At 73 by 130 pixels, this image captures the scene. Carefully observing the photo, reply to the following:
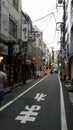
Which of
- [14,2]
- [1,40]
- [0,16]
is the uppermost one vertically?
[14,2]

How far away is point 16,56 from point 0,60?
8.41 metres

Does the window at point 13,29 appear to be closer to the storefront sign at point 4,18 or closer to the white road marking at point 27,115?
the storefront sign at point 4,18

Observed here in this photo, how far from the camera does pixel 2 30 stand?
101ft

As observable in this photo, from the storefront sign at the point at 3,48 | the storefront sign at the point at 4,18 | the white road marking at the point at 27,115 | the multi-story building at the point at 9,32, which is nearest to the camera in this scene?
the white road marking at the point at 27,115

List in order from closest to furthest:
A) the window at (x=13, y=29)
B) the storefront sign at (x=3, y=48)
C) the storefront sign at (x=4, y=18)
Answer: the storefront sign at (x=3, y=48)
the storefront sign at (x=4, y=18)
the window at (x=13, y=29)

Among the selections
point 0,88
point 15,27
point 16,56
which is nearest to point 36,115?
point 0,88

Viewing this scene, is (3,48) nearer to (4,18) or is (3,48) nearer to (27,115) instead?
(4,18)

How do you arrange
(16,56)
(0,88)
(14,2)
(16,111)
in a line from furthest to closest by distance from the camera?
(14,2) → (16,56) → (16,111) → (0,88)

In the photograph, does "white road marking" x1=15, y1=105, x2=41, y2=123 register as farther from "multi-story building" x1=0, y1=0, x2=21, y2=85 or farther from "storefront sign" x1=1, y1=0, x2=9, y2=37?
"storefront sign" x1=1, y1=0, x2=9, y2=37

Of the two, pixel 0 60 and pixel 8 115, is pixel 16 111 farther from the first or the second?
pixel 0 60

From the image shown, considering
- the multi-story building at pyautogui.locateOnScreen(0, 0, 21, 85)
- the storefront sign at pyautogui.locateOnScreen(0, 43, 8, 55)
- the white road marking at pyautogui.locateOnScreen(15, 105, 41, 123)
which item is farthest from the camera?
the multi-story building at pyautogui.locateOnScreen(0, 0, 21, 85)

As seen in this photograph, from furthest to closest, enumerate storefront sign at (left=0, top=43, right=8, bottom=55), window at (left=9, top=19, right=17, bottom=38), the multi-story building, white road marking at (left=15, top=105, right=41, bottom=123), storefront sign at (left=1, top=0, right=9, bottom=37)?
window at (left=9, top=19, right=17, bottom=38)
the multi-story building
storefront sign at (left=1, top=0, right=9, bottom=37)
storefront sign at (left=0, top=43, right=8, bottom=55)
white road marking at (left=15, top=105, right=41, bottom=123)

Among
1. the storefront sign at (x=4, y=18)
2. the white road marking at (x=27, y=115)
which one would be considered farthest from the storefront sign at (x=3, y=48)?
the white road marking at (x=27, y=115)

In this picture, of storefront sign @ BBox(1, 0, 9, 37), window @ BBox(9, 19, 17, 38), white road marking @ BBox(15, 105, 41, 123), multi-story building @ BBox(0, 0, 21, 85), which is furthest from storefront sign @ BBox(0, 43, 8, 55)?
white road marking @ BBox(15, 105, 41, 123)
